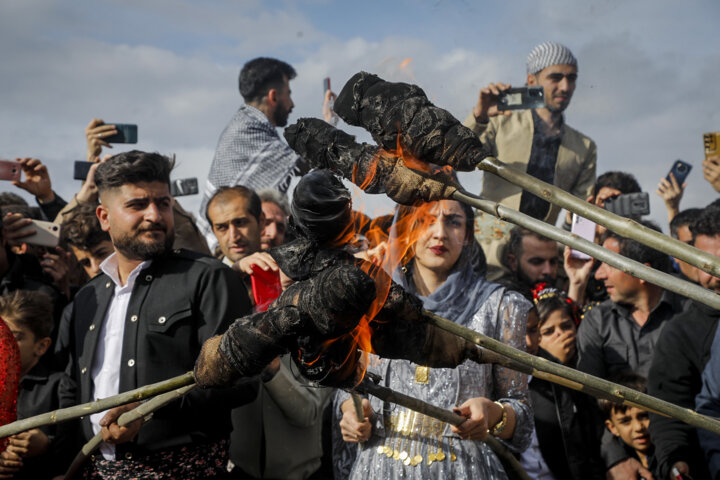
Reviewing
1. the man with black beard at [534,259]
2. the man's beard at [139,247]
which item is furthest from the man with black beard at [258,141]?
the man's beard at [139,247]

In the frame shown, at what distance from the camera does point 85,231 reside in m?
4.76

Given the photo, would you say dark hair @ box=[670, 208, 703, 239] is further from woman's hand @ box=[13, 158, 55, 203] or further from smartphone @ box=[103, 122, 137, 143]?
woman's hand @ box=[13, 158, 55, 203]

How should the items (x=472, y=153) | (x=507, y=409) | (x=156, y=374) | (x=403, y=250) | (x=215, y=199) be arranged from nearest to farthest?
(x=472, y=153) → (x=403, y=250) → (x=507, y=409) → (x=156, y=374) → (x=215, y=199)

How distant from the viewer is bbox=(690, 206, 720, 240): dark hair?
4.07 m

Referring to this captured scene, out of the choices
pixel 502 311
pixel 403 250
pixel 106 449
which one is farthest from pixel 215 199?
pixel 403 250

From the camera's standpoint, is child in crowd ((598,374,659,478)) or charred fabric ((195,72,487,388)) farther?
child in crowd ((598,374,659,478))

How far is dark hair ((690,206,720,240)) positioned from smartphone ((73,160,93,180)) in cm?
409

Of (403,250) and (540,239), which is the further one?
(540,239)

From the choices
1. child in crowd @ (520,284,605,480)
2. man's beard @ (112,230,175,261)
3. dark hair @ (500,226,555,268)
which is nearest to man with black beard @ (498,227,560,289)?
dark hair @ (500,226,555,268)

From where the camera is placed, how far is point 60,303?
4.76 m

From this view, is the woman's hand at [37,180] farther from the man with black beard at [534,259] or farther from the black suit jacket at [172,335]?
the man with black beard at [534,259]

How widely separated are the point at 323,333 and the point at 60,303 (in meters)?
3.48

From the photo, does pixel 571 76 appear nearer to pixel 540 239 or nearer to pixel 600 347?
pixel 540 239

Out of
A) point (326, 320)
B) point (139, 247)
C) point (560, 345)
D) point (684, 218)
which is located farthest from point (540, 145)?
point (326, 320)
